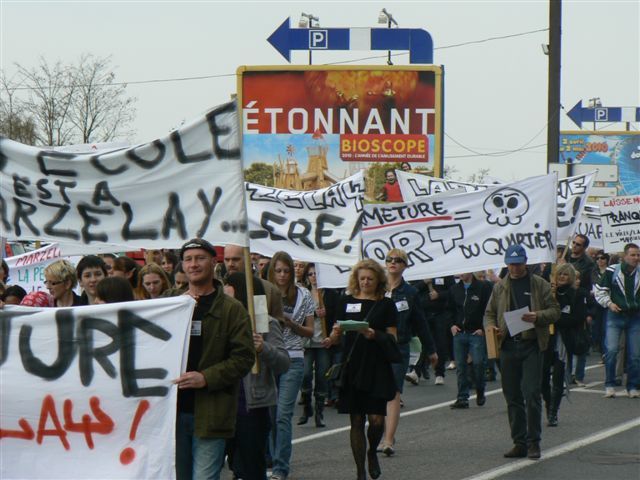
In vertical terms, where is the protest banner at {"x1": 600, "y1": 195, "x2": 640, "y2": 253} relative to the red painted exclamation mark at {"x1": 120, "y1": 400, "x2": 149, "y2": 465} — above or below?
above

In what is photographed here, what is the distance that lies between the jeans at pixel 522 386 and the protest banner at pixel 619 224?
7569 millimetres

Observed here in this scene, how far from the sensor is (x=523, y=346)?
10.4 metres

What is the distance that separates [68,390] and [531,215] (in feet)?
25.7

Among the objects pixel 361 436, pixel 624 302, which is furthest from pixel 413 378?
pixel 361 436

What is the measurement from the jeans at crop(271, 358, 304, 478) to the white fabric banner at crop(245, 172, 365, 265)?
8.01 feet

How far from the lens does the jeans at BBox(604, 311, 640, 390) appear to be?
14.4 metres

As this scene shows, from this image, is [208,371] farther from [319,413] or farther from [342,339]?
[319,413]

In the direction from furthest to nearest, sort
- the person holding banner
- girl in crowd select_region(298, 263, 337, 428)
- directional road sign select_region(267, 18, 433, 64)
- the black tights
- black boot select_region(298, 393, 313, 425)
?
directional road sign select_region(267, 18, 433, 64) → the person holding banner → black boot select_region(298, 393, 313, 425) → girl in crowd select_region(298, 263, 337, 428) → the black tights

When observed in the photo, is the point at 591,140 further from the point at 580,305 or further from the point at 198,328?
the point at 198,328

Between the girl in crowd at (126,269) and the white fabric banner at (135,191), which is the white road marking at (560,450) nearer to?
the girl in crowd at (126,269)

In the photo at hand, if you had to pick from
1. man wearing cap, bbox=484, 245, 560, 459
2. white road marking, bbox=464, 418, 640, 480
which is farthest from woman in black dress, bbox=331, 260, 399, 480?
man wearing cap, bbox=484, 245, 560, 459

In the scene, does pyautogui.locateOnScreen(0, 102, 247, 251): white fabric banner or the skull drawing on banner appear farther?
the skull drawing on banner

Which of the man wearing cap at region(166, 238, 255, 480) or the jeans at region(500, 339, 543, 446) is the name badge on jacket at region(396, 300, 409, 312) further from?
the man wearing cap at region(166, 238, 255, 480)

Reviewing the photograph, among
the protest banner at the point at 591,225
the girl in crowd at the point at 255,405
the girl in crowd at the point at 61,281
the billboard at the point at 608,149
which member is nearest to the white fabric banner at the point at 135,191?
the girl in crowd at the point at 255,405
